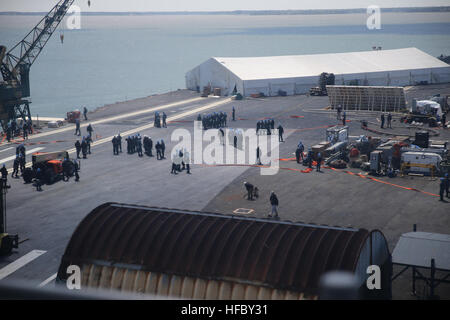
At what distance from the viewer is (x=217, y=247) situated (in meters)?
17.8

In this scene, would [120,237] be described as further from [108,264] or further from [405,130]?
[405,130]

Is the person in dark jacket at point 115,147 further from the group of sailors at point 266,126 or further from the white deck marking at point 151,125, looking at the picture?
the group of sailors at point 266,126

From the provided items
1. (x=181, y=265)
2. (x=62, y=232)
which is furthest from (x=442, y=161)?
(x=181, y=265)

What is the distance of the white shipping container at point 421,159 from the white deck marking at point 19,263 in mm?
27009

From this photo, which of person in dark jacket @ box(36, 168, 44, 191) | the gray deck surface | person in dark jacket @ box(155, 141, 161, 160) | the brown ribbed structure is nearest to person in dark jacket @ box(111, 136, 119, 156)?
the gray deck surface

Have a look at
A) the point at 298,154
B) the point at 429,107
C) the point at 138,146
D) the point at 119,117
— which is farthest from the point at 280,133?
the point at 119,117

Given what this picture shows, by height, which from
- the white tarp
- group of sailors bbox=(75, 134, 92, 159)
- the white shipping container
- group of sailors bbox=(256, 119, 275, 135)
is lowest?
the white shipping container

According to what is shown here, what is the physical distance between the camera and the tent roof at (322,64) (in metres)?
87.2

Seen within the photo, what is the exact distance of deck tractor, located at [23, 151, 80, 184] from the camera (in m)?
41.8

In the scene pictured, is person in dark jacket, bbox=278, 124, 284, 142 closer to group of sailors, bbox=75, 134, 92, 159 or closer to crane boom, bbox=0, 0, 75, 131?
group of sailors, bbox=75, 134, 92, 159

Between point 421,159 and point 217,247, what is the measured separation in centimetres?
2843

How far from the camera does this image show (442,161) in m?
42.1

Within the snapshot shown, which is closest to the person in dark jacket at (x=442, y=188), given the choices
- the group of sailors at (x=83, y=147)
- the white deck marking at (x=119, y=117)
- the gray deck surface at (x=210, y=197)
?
the gray deck surface at (x=210, y=197)

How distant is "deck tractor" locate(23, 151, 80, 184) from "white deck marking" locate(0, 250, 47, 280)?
561 inches
